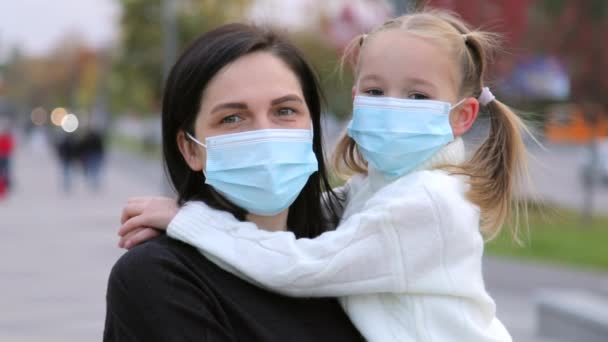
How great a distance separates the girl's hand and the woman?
70 millimetres

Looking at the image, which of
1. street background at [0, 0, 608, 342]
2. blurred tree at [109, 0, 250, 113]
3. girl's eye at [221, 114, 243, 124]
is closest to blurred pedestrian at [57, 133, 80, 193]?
street background at [0, 0, 608, 342]

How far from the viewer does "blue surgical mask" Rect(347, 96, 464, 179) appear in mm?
2369

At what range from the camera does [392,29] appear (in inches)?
94.5

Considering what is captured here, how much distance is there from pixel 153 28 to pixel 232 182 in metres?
43.8

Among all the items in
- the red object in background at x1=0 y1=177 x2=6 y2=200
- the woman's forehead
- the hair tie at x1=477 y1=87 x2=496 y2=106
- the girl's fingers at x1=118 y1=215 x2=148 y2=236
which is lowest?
the red object in background at x1=0 y1=177 x2=6 y2=200

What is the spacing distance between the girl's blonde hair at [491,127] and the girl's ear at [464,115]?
3 centimetres

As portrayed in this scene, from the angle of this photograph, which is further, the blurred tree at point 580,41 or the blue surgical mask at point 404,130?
the blurred tree at point 580,41

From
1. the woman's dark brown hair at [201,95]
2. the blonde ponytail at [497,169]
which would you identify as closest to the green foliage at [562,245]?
the blonde ponytail at [497,169]

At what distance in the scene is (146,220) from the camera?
7.04ft

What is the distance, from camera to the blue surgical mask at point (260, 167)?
2170 mm

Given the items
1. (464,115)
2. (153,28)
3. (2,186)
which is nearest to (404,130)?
(464,115)

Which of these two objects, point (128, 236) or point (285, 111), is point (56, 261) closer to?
point (128, 236)

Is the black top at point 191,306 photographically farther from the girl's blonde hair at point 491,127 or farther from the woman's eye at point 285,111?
the girl's blonde hair at point 491,127

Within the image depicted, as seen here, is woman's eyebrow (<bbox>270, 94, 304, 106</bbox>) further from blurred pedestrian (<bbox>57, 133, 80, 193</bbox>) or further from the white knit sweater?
blurred pedestrian (<bbox>57, 133, 80, 193</bbox>)
